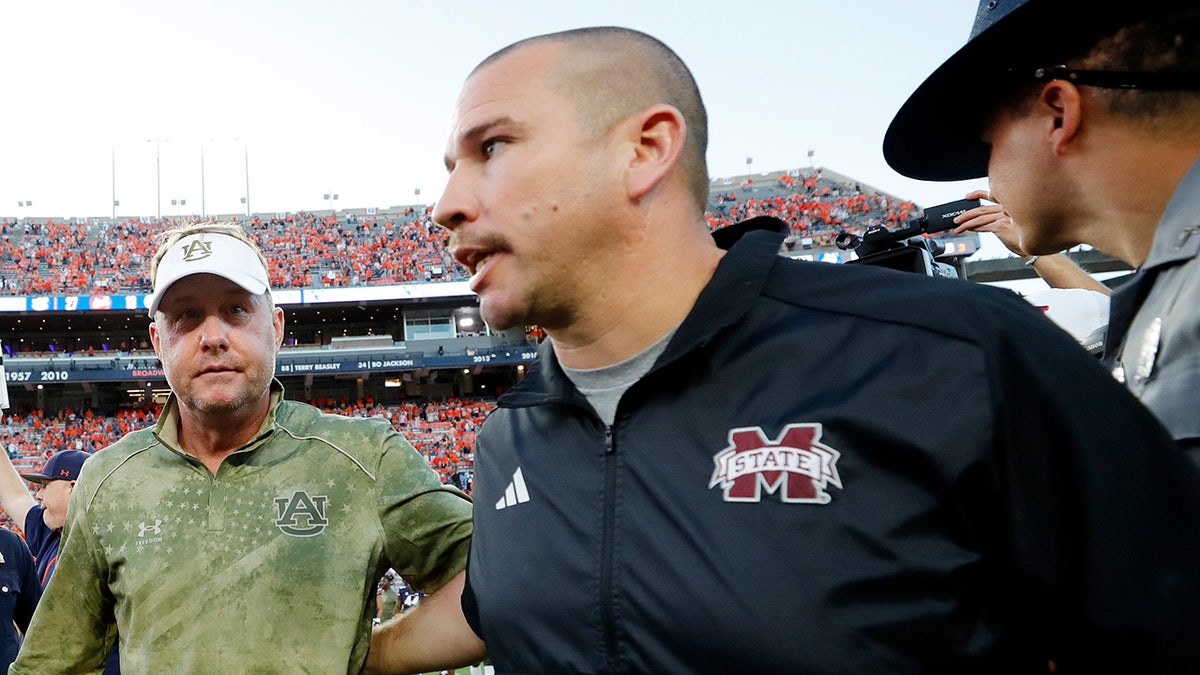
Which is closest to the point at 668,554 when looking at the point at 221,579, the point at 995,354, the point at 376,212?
the point at 995,354

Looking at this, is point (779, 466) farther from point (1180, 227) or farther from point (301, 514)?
point (301, 514)

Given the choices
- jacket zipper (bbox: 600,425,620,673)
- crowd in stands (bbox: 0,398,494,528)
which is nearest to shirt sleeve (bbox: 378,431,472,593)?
jacket zipper (bbox: 600,425,620,673)

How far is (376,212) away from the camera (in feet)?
180

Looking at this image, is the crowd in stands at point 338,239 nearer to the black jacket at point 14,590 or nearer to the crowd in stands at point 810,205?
the crowd in stands at point 810,205

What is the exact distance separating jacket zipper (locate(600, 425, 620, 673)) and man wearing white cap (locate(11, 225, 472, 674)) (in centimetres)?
95

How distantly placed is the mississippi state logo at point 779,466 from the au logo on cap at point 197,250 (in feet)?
6.01

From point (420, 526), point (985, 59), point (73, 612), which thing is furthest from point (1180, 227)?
point (73, 612)

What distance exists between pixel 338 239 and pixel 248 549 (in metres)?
50.5

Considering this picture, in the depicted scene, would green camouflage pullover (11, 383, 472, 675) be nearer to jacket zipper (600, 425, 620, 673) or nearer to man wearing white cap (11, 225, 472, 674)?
man wearing white cap (11, 225, 472, 674)

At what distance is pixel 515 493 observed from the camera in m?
1.69

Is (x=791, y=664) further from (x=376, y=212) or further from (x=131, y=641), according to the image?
(x=376, y=212)

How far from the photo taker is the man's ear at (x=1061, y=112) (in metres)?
1.49

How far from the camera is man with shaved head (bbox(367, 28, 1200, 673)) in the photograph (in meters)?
1.19

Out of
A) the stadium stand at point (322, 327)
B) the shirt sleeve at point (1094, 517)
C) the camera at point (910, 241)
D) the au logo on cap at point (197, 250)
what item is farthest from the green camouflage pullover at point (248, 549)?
the stadium stand at point (322, 327)
